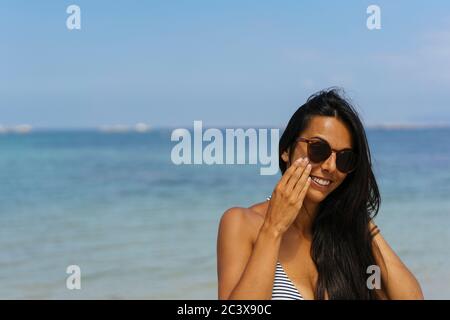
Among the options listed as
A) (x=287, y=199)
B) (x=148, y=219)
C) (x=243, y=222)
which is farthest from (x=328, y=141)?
(x=148, y=219)

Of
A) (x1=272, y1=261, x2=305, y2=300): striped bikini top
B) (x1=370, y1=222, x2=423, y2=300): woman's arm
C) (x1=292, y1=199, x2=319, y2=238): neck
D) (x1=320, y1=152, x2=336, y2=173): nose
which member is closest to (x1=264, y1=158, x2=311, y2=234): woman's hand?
(x1=320, y1=152, x2=336, y2=173): nose

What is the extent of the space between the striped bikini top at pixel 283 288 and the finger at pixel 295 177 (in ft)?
1.35

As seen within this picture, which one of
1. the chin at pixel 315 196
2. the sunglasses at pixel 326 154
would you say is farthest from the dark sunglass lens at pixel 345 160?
the chin at pixel 315 196

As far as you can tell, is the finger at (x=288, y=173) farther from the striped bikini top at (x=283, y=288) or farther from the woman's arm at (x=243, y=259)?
the striped bikini top at (x=283, y=288)

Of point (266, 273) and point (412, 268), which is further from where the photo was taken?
point (412, 268)

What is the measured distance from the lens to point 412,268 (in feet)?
29.8

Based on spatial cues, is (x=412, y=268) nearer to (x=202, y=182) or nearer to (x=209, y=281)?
(x=209, y=281)

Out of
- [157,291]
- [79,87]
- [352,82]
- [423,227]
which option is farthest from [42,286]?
[79,87]

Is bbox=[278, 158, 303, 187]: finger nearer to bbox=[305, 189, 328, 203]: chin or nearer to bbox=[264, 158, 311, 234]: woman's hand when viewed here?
bbox=[264, 158, 311, 234]: woman's hand

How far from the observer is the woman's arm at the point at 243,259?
9.82 ft

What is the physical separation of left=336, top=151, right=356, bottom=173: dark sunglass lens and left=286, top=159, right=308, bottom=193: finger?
8.1 inches

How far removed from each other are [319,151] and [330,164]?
0.21 feet

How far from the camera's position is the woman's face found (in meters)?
3.21
